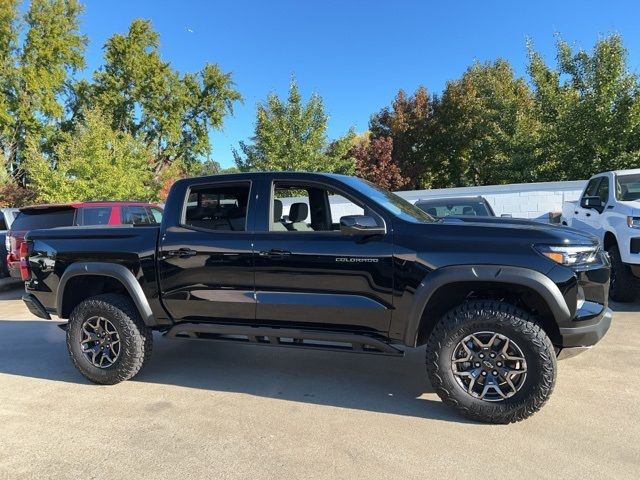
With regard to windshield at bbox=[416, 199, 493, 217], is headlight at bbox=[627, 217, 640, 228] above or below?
below

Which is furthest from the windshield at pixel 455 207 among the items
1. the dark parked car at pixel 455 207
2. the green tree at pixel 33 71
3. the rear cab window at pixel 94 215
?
the green tree at pixel 33 71

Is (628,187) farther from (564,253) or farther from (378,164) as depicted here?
(378,164)

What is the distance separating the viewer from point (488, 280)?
11.5 ft

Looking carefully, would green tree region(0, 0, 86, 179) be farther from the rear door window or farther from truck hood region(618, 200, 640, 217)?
truck hood region(618, 200, 640, 217)

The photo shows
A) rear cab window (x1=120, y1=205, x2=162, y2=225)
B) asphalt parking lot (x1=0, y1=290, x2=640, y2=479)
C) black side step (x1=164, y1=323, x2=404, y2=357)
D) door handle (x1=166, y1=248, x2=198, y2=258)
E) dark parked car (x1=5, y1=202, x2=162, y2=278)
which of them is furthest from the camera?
rear cab window (x1=120, y1=205, x2=162, y2=225)

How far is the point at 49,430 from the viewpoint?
3.73 meters

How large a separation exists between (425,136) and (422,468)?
26565 millimetres

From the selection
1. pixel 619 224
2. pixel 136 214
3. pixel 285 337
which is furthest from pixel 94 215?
pixel 619 224

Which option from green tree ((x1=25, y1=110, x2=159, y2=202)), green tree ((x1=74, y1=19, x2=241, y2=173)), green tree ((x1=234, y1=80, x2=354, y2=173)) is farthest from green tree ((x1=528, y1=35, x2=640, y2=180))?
Answer: green tree ((x1=74, y1=19, x2=241, y2=173))

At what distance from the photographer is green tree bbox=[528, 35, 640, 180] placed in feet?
49.2

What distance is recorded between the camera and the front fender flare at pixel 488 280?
3.41 metres

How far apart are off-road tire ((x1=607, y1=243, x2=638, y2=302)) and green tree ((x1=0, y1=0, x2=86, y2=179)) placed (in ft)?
90.8

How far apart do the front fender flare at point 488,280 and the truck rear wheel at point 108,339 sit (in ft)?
8.09

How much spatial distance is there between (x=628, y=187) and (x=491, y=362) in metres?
5.18
